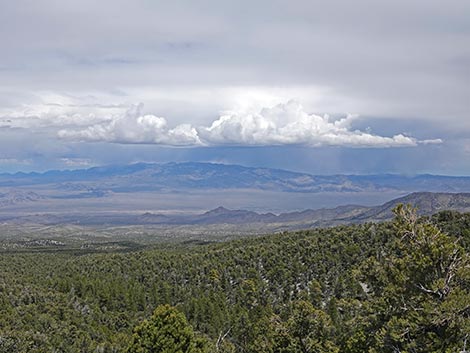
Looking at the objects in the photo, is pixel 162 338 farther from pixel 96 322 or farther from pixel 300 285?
pixel 300 285

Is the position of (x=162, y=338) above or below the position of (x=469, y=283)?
below

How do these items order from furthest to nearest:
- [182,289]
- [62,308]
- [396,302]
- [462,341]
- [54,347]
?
[182,289] < [62,308] < [54,347] < [396,302] < [462,341]

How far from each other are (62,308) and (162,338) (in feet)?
91.4

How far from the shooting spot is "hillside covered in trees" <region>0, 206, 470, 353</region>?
765 inches

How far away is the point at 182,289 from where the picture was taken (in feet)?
257

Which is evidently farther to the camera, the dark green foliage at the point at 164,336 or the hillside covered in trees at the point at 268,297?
the dark green foliage at the point at 164,336

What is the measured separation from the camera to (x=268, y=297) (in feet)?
231

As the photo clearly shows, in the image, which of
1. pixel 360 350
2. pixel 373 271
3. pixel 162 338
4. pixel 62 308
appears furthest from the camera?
pixel 62 308

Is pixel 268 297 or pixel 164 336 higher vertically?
pixel 164 336

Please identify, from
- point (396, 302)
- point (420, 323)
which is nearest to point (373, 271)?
point (396, 302)

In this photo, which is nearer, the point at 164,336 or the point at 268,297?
the point at 164,336

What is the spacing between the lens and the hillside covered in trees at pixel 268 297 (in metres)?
19.4

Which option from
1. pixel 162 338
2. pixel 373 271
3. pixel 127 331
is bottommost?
pixel 127 331

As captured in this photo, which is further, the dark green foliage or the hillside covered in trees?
the dark green foliage
